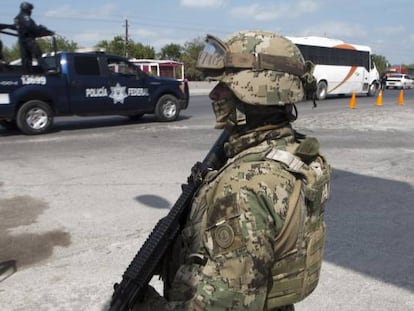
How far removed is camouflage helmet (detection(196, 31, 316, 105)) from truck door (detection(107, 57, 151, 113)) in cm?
994

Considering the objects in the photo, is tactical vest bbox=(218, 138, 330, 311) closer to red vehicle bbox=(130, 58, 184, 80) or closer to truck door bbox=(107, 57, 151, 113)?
truck door bbox=(107, 57, 151, 113)

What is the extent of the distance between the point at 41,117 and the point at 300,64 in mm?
9367

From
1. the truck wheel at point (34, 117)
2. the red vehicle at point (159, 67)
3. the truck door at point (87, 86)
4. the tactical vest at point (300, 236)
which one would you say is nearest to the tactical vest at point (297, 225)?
the tactical vest at point (300, 236)

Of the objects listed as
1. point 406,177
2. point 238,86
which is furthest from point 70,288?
point 406,177

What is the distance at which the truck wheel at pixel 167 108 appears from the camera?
1218 centimetres

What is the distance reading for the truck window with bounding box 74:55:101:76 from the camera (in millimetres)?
10555

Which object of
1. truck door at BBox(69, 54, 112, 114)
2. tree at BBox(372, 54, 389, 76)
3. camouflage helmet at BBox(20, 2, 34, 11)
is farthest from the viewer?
tree at BBox(372, 54, 389, 76)

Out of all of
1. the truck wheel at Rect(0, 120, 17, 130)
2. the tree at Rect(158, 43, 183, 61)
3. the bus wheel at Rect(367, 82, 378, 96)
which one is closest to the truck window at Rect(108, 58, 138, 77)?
the truck wheel at Rect(0, 120, 17, 130)

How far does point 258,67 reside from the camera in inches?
56.3

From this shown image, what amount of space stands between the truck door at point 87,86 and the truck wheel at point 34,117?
70 cm

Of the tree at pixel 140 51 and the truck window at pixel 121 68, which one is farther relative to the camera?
the tree at pixel 140 51

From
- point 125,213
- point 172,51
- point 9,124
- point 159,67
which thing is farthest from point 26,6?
point 172,51

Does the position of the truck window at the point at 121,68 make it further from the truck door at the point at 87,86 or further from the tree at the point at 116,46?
the tree at the point at 116,46

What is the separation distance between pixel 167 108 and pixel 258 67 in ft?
36.2
